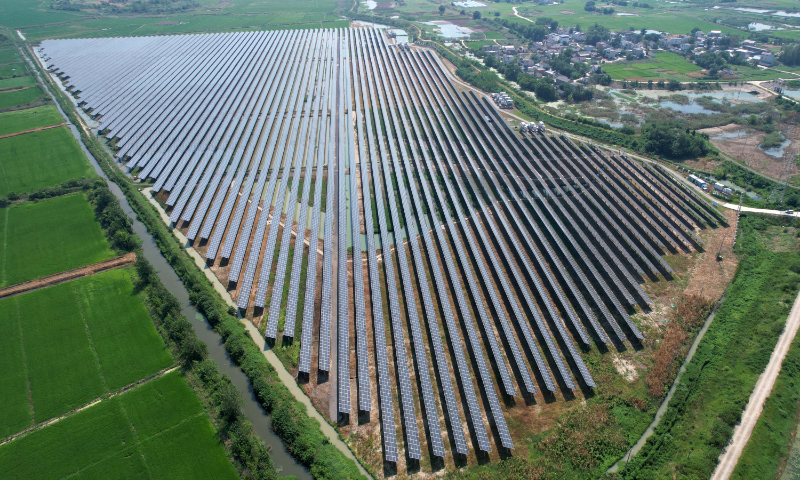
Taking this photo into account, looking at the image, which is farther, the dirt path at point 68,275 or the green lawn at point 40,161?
the green lawn at point 40,161

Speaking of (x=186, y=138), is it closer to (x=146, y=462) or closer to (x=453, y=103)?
(x=453, y=103)

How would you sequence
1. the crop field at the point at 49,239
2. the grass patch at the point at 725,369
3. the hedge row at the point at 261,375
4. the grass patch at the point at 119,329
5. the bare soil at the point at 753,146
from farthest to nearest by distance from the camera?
the bare soil at the point at 753,146
the crop field at the point at 49,239
the grass patch at the point at 119,329
the hedge row at the point at 261,375
the grass patch at the point at 725,369

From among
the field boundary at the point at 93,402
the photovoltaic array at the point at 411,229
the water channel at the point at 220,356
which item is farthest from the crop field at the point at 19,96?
the field boundary at the point at 93,402

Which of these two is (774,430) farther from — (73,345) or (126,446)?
(73,345)

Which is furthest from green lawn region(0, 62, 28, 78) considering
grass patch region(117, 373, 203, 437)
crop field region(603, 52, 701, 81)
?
crop field region(603, 52, 701, 81)

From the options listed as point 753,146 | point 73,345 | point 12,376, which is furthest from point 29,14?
point 753,146

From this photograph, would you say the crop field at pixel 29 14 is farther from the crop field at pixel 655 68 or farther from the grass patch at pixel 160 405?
the crop field at pixel 655 68

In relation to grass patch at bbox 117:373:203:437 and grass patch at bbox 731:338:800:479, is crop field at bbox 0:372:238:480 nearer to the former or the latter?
grass patch at bbox 117:373:203:437
